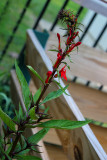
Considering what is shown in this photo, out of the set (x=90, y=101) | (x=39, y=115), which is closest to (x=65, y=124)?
(x=39, y=115)

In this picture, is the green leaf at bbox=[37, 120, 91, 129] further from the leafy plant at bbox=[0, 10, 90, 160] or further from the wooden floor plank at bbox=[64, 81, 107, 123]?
the wooden floor plank at bbox=[64, 81, 107, 123]

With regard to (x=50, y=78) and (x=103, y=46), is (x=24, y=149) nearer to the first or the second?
(x=50, y=78)

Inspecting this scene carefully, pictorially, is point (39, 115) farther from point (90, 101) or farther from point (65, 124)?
point (90, 101)

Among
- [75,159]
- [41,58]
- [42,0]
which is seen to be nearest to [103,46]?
[42,0]

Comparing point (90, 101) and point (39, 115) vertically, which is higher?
point (39, 115)

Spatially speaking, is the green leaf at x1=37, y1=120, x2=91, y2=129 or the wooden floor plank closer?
the green leaf at x1=37, y1=120, x2=91, y2=129

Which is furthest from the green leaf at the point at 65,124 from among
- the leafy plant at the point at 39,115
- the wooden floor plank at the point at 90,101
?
the wooden floor plank at the point at 90,101

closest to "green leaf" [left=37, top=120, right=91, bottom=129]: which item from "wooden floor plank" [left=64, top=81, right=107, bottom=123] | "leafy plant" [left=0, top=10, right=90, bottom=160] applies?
"leafy plant" [left=0, top=10, right=90, bottom=160]

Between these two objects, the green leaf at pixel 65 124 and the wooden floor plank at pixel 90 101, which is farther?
the wooden floor plank at pixel 90 101

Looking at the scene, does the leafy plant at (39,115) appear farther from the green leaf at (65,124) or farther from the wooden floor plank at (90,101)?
the wooden floor plank at (90,101)

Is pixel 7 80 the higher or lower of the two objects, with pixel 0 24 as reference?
lower

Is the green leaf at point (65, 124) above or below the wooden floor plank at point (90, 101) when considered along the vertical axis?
above
